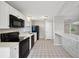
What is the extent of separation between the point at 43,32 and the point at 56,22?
519 cm

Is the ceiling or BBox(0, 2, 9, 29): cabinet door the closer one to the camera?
BBox(0, 2, 9, 29): cabinet door

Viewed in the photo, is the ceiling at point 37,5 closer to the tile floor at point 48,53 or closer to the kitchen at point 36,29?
the kitchen at point 36,29

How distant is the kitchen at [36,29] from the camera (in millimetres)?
3099

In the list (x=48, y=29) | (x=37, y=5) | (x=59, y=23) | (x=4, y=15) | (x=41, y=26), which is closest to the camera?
(x=4, y=15)

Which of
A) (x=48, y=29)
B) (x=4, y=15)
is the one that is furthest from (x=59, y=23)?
(x=4, y=15)

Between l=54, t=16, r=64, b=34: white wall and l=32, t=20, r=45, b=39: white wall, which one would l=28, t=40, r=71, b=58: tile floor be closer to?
l=54, t=16, r=64, b=34: white wall

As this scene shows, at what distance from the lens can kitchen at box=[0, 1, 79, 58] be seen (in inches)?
122

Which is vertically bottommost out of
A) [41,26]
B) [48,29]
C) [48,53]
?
[48,53]

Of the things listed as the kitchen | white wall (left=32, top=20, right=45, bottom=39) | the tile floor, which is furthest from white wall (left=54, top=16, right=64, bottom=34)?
white wall (left=32, top=20, right=45, bottom=39)

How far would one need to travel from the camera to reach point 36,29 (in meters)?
11.6

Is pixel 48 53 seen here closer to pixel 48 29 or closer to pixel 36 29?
pixel 36 29

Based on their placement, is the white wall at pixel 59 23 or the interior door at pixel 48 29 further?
the interior door at pixel 48 29

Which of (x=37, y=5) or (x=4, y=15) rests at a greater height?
(x=37, y=5)

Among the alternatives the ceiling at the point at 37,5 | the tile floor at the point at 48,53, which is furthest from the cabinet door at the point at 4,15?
the tile floor at the point at 48,53
